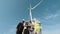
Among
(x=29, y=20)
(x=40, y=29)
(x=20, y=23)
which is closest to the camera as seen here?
(x=20, y=23)

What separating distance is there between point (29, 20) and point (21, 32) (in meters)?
2.83

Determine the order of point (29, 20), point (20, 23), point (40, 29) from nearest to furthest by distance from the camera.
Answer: point (20, 23) → point (29, 20) → point (40, 29)

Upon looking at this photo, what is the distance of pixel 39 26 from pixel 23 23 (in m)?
16.9

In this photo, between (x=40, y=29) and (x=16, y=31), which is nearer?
(x=16, y=31)

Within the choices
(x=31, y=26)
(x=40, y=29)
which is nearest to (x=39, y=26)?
(x=40, y=29)

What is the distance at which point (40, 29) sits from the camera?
54531mm

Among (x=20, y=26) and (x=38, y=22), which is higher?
(x=38, y=22)

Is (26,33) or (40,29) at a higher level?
(40,29)

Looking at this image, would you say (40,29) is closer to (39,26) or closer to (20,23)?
(39,26)

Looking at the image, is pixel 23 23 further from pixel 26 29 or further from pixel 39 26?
pixel 39 26

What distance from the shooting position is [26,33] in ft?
133

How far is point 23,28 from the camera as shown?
129 feet

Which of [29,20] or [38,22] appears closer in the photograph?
[29,20]

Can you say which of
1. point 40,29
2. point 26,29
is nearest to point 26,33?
point 26,29
